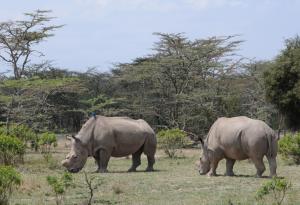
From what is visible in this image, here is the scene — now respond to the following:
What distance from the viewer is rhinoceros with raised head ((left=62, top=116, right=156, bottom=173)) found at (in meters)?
19.3

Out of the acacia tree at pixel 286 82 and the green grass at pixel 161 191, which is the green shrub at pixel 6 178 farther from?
the acacia tree at pixel 286 82

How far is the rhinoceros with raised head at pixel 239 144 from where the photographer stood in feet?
53.7

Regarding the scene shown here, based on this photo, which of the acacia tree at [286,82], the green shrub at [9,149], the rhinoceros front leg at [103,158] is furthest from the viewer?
the acacia tree at [286,82]

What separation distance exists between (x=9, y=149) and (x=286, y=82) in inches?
737

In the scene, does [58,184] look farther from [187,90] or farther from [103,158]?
[187,90]

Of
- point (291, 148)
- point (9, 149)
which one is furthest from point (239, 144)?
point (9, 149)

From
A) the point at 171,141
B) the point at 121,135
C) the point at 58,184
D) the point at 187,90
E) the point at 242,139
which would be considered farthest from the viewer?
the point at 187,90

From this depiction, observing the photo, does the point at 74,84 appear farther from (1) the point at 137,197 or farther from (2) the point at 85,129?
(1) the point at 137,197

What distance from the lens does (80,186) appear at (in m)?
14.1

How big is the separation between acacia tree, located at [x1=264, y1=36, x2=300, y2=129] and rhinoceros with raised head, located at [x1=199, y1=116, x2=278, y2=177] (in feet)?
52.6

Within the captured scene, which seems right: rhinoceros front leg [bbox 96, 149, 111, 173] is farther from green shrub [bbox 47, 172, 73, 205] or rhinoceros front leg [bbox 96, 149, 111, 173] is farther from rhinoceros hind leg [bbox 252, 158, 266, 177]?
green shrub [bbox 47, 172, 73, 205]

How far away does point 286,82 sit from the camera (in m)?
34.0

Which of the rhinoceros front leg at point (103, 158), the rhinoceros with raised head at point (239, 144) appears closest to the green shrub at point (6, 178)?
the rhinoceros with raised head at point (239, 144)

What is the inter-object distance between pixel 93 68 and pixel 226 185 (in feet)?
144
